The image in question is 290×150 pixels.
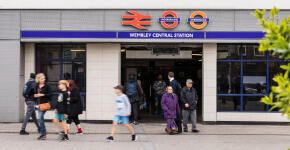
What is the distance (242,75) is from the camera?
16.5 metres

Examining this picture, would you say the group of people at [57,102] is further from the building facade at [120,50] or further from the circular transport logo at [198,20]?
the circular transport logo at [198,20]

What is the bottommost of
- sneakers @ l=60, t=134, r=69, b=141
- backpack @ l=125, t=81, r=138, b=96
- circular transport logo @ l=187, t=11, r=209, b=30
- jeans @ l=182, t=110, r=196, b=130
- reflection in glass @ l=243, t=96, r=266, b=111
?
sneakers @ l=60, t=134, r=69, b=141

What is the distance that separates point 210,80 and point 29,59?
611 centimetres

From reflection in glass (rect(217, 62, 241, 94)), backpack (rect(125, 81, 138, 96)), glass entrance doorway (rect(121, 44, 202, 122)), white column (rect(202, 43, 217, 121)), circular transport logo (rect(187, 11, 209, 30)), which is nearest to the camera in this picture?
circular transport logo (rect(187, 11, 209, 30))

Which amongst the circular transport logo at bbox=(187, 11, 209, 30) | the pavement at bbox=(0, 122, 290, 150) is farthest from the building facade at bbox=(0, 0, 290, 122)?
the pavement at bbox=(0, 122, 290, 150)

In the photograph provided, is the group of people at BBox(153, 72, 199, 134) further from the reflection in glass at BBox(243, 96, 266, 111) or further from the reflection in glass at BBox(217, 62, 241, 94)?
the reflection in glass at BBox(243, 96, 266, 111)

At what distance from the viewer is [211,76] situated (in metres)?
16.3

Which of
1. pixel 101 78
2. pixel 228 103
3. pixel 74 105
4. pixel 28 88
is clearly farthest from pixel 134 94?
pixel 28 88

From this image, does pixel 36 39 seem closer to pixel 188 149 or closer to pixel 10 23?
pixel 10 23

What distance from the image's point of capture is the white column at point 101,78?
1631 centimetres

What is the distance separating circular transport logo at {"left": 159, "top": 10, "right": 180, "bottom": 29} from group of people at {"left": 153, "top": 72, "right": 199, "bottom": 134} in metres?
2.12

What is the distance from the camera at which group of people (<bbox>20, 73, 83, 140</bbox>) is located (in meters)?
12.2
